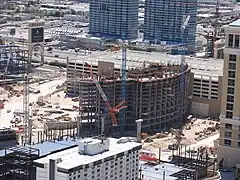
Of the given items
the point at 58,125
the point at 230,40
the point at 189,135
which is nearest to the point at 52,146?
the point at 230,40

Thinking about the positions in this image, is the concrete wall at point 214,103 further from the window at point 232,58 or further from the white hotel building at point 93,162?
the white hotel building at point 93,162

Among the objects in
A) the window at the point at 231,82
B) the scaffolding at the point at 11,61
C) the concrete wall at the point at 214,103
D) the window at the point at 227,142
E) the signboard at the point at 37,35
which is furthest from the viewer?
the signboard at the point at 37,35

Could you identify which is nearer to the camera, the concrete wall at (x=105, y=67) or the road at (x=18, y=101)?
the road at (x=18, y=101)

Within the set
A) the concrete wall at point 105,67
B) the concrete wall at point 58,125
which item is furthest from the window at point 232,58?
the concrete wall at point 105,67

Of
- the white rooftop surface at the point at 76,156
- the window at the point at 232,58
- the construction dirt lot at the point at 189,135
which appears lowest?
the construction dirt lot at the point at 189,135

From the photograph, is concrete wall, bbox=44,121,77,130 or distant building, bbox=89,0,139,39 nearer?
concrete wall, bbox=44,121,77,130

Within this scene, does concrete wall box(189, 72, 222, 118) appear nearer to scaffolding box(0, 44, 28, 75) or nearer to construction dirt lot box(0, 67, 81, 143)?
construction dirt lot box(0, 67, 81, 143)

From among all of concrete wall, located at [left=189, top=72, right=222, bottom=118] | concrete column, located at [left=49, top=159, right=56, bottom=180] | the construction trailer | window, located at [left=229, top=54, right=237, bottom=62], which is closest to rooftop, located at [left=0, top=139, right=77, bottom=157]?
concrete column, located at [left=49, top=159, right=56, bottom=180]
